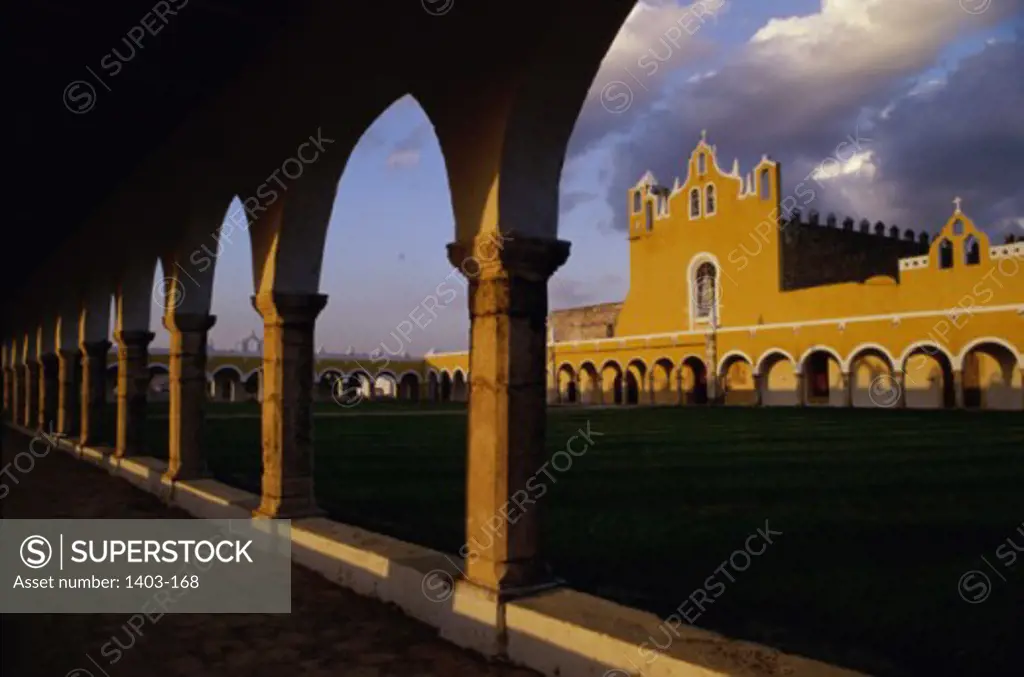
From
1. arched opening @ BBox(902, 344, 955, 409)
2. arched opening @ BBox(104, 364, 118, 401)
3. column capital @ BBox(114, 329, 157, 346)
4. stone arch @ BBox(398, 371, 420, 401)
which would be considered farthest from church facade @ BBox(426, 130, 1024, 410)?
column capital @ BBox(114, 329, 157, 346)

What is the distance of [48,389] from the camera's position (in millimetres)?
16219

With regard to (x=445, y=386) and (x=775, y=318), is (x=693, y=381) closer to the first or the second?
(x=775, y=318)

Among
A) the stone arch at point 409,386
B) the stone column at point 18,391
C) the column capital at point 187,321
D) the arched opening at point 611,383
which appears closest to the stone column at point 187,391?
the column capital at point 187,321

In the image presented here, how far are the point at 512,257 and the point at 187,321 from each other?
17.5 feet

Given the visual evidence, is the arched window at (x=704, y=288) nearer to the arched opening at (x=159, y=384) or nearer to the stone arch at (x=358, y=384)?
the stone arch at (x=358, y=384)

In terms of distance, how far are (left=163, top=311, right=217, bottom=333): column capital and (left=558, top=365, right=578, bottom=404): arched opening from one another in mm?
32010

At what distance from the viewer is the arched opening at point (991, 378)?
81.5 feet

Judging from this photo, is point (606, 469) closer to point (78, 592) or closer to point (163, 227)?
point (163, 227)

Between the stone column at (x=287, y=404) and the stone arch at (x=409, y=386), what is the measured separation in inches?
1725

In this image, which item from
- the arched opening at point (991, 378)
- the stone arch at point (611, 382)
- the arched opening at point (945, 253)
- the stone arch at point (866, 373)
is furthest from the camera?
the stone arch at point (611, 382)

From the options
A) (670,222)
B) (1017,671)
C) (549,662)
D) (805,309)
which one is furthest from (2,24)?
(670,222)

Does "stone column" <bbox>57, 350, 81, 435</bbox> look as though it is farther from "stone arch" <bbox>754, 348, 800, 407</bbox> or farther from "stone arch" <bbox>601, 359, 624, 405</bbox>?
"stone arch" <bbox>601, 359, 624, 405</bbox>

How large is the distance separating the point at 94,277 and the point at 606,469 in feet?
24.4

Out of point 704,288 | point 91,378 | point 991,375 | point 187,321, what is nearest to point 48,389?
point 91,378
